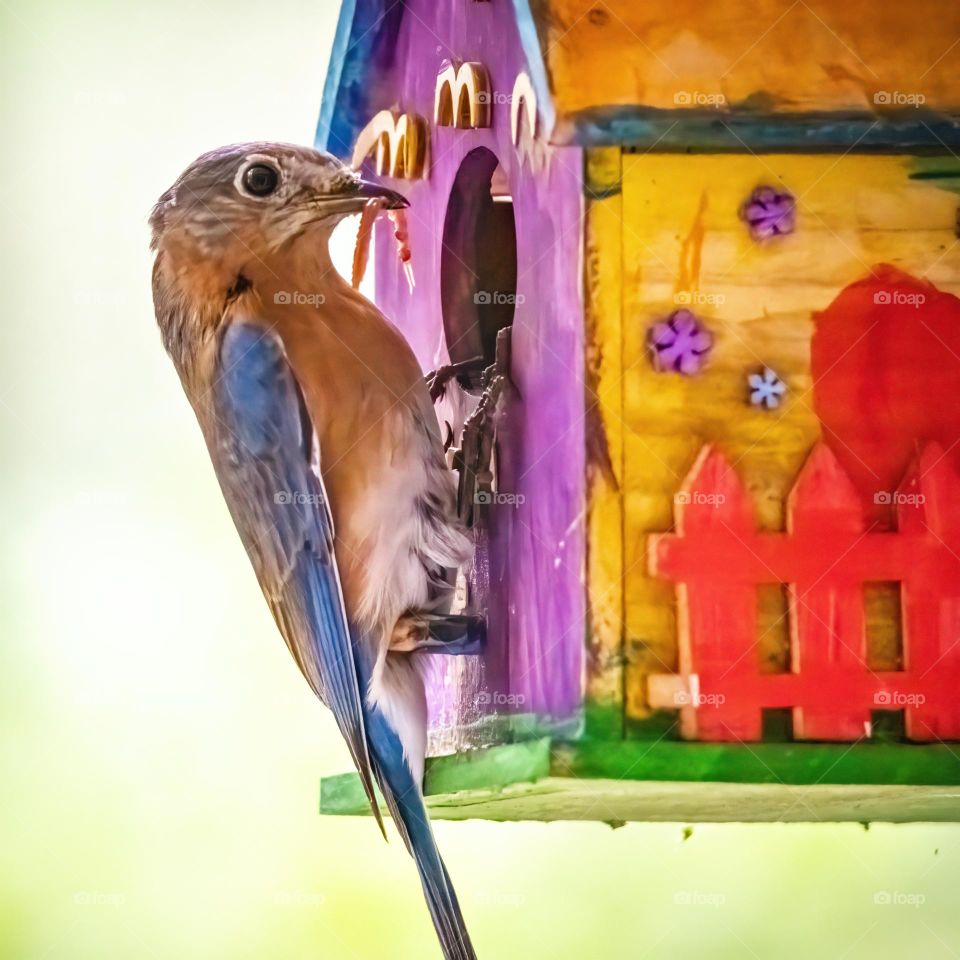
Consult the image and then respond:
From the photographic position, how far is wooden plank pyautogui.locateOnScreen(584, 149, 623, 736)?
5.17 feet

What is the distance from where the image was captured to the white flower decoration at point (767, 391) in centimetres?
158

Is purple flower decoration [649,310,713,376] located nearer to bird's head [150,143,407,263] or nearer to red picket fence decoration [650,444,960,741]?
red picket fence decoration [650,444,960,741]

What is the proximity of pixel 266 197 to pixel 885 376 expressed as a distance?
2.81 ft

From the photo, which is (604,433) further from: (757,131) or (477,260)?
(757,131)

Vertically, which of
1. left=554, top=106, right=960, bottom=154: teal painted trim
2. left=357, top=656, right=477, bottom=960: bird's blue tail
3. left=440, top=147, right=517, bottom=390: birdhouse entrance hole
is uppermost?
left=554, top=106, right=960, bottom=154: teal painted trim

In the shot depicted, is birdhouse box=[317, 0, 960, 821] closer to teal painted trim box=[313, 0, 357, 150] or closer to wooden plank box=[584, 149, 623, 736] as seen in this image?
wooden plank box=[584, 149, 623, 736]

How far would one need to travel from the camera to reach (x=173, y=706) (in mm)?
1766

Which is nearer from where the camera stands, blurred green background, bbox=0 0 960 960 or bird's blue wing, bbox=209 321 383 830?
bird's blue wing, bbox=209 321 383 830

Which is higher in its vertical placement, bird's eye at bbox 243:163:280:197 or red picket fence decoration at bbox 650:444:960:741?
bird's eye at bbox 243:163:280:197

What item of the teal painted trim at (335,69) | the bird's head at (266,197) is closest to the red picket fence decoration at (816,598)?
the bird's head at (266,197)

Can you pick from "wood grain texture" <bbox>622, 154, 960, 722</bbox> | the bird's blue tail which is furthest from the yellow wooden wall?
the bird's blue tail

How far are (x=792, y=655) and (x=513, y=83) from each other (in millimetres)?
846

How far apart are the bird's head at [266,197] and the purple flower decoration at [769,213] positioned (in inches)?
18.2

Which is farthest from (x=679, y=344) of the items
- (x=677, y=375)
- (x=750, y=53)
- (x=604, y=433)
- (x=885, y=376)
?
(x=750, y=53)
